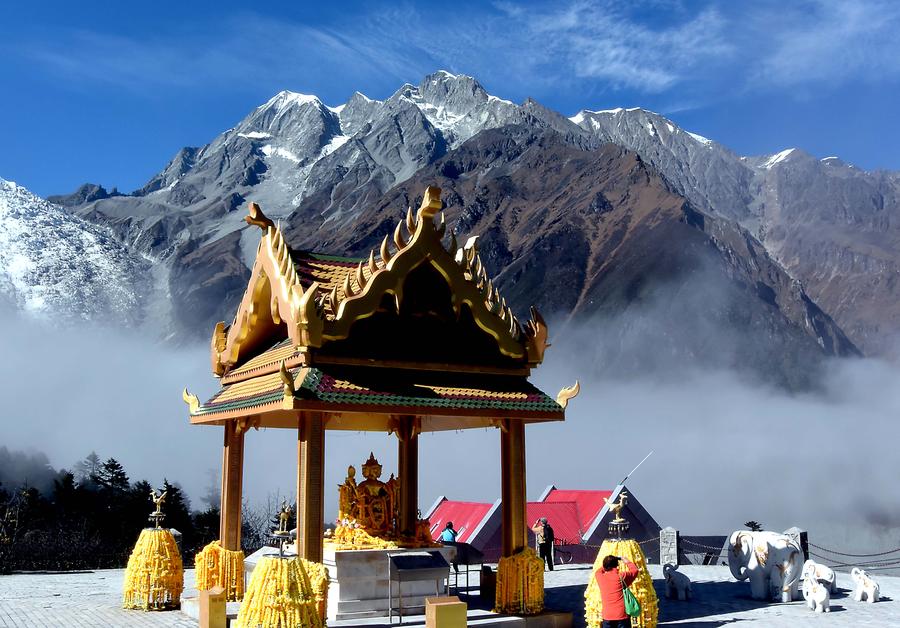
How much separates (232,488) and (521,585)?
5.53 meters

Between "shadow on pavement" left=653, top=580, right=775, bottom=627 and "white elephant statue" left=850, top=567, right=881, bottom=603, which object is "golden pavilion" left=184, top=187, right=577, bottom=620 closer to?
"shadow on pavement" left=653, top=580, right=775, bottom=627

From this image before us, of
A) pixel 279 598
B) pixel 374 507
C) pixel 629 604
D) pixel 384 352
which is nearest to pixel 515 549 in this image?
pixel 374 507

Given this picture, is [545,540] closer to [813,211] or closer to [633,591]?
[633,591]

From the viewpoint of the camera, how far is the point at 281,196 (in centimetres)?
16138

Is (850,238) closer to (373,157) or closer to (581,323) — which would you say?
(581,323)

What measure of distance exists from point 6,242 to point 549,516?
11997 centimetres

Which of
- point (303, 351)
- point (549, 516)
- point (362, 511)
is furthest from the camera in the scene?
point (549, 516)

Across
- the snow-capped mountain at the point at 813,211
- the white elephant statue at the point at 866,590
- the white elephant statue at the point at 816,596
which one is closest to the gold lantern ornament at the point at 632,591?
the white elephant statue at the point at 816,596

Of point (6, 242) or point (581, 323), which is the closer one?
point (581, 323)

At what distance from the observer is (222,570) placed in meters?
14.7

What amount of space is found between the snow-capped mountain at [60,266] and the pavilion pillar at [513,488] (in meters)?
116

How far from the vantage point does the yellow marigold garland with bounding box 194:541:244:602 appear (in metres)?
14.6

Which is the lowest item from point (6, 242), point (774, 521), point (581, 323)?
point (774, 521)

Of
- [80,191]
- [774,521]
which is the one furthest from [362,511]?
[80,191]
